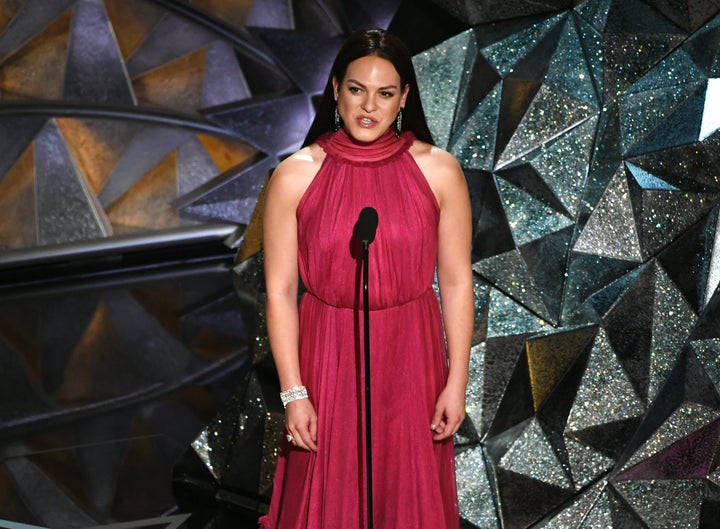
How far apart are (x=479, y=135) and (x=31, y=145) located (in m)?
6.05

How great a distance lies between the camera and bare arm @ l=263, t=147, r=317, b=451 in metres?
2.65

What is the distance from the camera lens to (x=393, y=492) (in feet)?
8.74

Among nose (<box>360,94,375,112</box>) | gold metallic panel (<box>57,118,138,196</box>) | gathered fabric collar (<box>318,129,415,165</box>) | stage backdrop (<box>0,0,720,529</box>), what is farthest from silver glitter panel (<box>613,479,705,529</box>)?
gold metallic panel (<box>57,118,138,196</box>)

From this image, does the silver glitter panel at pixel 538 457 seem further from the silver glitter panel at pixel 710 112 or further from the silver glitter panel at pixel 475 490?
the silver glitter panel at pixel 710 112

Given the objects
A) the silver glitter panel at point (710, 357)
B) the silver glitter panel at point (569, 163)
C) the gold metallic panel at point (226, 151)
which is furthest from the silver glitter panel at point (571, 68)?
the gold metallic panel at point (226, 151)

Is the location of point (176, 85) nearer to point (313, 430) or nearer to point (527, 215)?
point (527, 215)

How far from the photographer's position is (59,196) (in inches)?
365

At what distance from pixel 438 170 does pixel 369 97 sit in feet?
0.83

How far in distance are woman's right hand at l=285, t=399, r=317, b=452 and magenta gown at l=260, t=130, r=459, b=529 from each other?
0.02m

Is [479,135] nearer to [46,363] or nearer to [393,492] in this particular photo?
[393,492]

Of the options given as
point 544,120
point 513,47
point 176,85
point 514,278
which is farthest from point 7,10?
point 514,278

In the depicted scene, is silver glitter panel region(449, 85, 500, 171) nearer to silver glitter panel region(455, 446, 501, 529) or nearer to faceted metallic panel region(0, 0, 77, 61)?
silver glitter panel region(455, 446, 501, 529)

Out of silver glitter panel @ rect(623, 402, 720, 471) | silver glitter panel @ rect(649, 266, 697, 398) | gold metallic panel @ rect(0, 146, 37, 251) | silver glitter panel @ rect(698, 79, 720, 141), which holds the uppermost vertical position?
gold metallic panel @ rect(0, 146, 37, 251)

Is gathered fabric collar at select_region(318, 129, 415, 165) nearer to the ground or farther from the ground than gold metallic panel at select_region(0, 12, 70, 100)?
nearer to the ground
